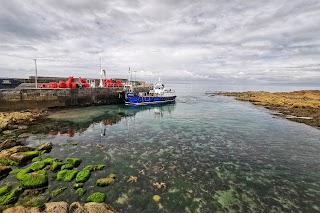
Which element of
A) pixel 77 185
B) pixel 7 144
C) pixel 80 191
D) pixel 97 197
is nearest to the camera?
pixel 97 197

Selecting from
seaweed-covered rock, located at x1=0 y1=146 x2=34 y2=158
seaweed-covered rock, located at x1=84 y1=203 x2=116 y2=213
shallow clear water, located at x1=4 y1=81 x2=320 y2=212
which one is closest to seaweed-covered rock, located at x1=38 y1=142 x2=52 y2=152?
shallow clear water, located at x1=4 y1=81 x2=320 y2=212

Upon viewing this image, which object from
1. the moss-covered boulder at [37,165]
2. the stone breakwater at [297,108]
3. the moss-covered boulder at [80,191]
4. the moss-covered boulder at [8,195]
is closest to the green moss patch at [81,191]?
the moss-covered boulder at [80,191]

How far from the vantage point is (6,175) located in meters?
11.5

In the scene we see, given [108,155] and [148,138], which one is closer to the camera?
[108,155]

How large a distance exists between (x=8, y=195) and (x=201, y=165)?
11651 mm

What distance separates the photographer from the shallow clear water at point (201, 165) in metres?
9.67

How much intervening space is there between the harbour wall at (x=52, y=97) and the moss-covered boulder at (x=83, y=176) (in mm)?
26266

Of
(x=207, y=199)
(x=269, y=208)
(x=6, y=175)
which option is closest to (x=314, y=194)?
(x=269, y=208)

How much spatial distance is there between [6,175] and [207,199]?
40.1ft

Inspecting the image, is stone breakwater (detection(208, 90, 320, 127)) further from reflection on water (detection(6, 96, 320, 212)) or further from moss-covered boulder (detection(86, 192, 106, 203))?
moss-covered boulder (detection(86, 192, 106, 203))

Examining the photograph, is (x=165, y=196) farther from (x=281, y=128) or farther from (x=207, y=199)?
(x=281, y=128)

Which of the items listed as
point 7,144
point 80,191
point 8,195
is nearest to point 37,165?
point 8,195

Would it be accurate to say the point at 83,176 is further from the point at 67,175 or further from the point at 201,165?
the point at 201,165

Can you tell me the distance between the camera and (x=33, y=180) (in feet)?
34.8
